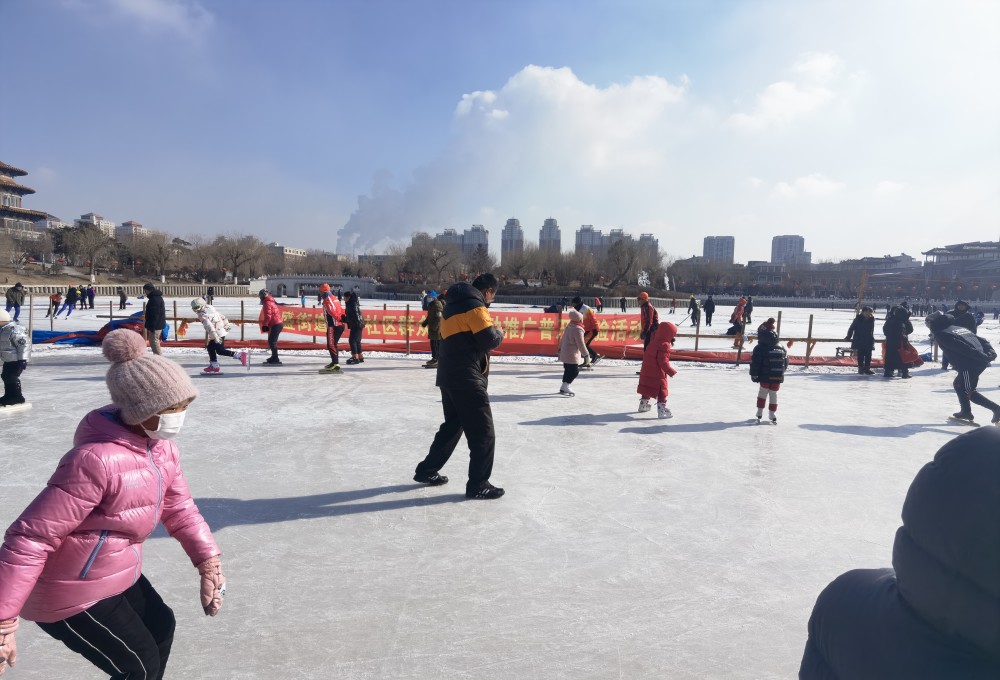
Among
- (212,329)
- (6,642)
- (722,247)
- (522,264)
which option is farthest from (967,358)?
(722,247)

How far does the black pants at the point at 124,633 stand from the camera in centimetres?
160

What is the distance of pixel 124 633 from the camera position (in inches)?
65.5

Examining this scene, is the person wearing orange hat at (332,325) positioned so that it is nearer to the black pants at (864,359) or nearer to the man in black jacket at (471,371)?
the man in black jacket at (471,371)

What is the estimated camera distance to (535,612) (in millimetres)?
2857

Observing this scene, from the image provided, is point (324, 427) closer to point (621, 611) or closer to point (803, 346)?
point (621, 611)

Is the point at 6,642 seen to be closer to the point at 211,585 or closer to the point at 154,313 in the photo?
the point at 211,585

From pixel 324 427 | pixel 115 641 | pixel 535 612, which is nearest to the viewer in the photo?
pixel 115 641

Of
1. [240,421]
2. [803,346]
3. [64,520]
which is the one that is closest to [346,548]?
[64,520]

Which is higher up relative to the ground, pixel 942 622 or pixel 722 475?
pixel 942 622

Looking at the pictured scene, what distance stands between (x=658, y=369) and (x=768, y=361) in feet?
4.02

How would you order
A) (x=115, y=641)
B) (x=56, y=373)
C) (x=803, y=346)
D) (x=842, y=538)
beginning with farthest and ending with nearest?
(x=803, y=346) < (x=56, y=373) < (x=842, y=538) < (x=115, y=641)

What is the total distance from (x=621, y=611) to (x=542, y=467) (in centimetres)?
227

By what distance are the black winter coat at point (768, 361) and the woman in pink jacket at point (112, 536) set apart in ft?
20.6

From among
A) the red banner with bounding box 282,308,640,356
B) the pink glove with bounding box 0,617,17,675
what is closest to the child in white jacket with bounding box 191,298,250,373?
the red banner with bounding box 282,308,640,356
